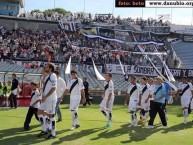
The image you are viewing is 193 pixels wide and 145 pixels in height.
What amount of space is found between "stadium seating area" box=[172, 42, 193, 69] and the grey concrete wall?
14776mm

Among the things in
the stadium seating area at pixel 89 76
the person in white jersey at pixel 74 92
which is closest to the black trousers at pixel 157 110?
the person in white jersey at pixel 74 92

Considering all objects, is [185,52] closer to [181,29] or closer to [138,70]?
[181,29]

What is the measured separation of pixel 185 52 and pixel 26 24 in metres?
18.8

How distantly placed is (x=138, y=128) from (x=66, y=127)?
2.48 m

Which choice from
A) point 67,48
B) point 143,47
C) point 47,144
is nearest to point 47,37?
point 67,48

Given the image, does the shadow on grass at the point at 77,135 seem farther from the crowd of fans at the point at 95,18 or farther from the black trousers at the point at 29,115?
the crowd of fans at the point at 95,18

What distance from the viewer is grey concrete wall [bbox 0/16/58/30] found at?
143 ft

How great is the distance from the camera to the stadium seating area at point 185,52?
4516 cm

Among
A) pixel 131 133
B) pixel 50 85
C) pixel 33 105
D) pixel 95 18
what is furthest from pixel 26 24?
pixel 50 85

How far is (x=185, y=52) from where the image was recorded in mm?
47750

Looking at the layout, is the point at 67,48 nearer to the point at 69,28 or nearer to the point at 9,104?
the point at 69,28

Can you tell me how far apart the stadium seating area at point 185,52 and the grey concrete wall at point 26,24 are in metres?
14.8

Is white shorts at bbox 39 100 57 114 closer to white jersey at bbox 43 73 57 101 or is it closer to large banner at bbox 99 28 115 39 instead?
white jersey at bbox 43 73 57 101

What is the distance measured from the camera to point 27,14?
46219 millimetres
